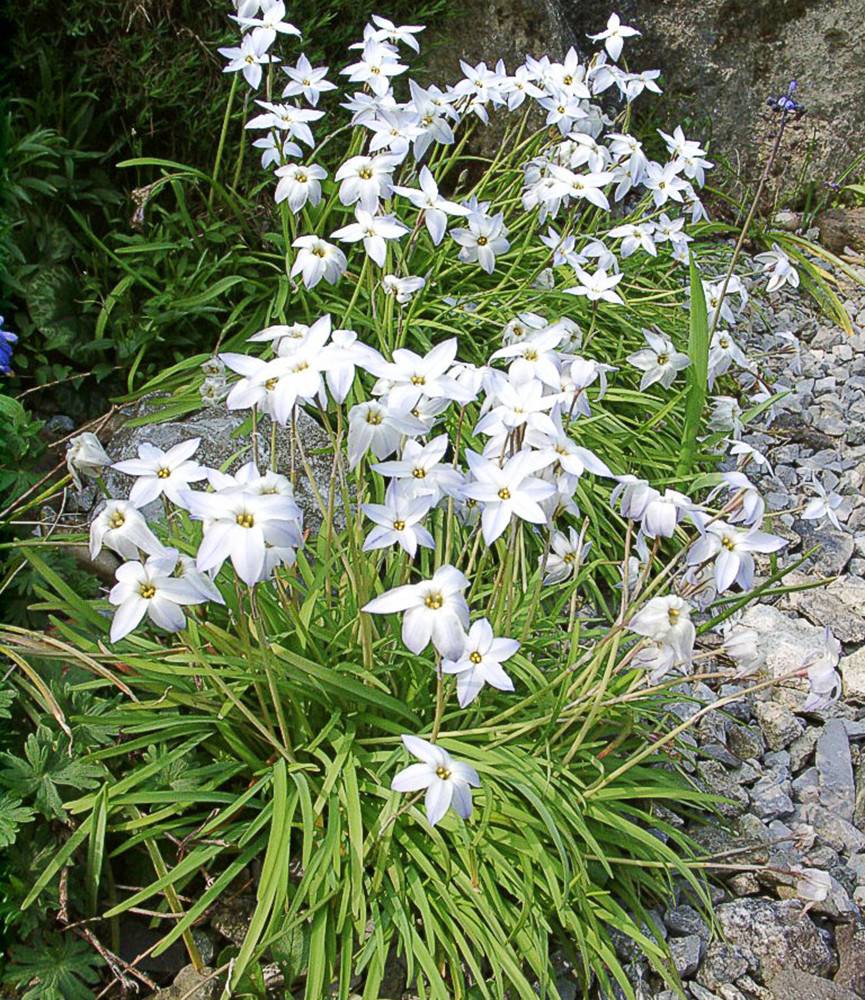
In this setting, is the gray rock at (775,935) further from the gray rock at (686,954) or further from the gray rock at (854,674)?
the gray rock at (854,674)

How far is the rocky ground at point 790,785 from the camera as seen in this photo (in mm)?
2305


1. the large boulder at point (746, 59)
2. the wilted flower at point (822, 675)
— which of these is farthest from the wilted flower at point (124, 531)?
the large boulder at point (746, 59)

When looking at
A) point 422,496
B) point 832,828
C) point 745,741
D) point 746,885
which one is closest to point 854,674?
point 745,741

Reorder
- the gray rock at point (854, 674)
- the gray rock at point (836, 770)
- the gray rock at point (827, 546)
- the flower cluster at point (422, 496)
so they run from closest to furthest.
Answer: the flower cluster at point (422, 496) → the gray rock at point (836, 770) → the gray rock at point (854, 674) → the gray rock at point (827, 546)

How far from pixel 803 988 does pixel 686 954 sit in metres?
0.24

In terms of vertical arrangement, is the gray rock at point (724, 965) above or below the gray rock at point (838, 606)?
below

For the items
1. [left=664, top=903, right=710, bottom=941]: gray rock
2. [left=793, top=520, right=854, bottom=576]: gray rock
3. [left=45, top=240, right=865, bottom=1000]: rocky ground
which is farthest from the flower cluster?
[left=793, top=520, right=854, bottom=576]: gray rock

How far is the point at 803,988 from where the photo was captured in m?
2.24

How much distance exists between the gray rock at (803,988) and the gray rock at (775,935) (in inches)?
0.9

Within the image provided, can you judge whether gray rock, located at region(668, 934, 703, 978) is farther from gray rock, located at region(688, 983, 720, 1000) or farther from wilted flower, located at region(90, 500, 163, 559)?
wilted flower, located at region(90, 500, 163, 559)

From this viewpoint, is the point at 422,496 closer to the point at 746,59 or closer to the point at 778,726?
the point at 778,726

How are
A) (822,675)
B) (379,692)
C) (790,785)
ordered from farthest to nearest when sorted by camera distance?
(790,785) < (379,692) < (822,675)

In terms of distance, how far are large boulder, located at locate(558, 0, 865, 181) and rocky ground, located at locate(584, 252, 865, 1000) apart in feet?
7.31

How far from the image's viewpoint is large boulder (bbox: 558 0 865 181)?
5562 mm
